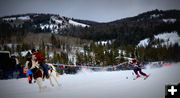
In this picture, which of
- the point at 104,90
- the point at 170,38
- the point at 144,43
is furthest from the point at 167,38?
the point at 104,90

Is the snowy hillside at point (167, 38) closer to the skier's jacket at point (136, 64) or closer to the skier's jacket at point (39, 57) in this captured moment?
the skier's jacket at point (136, 64)

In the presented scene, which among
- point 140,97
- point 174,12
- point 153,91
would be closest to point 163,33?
point 174,12

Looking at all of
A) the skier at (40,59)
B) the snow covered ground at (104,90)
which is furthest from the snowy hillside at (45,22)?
the snow covered ground at (104,90)

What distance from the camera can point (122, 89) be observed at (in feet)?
9.45

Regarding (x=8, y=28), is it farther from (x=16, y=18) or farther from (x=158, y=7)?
(x=158, y=7)

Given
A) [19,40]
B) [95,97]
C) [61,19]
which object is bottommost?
[95,97]

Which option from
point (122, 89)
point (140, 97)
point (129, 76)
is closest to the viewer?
point (140, 97)

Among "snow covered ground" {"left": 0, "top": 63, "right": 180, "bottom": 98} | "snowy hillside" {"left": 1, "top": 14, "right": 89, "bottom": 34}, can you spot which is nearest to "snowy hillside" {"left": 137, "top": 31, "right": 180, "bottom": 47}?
"snow covered ground" {"left": 0, "top": 63, "right": 180, "bottom": 98}

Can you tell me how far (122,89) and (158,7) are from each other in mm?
1283

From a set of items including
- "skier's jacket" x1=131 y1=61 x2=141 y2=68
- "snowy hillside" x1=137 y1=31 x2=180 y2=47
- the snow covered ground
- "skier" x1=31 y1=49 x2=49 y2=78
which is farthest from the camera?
"skier's jacket" x1=131 y1=61 x2=141 y2=68

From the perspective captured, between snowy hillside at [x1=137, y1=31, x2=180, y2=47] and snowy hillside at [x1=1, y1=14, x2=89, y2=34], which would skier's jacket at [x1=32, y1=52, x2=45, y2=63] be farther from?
snowy hillside at [x1=137, y1=31, x2=180, y2=47]

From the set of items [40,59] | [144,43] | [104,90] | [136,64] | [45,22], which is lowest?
[104,90]

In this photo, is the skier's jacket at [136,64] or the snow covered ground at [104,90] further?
the skier's jacket at [136,64]

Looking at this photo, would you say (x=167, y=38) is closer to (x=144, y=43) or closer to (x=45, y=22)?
(x=144, y=43)
